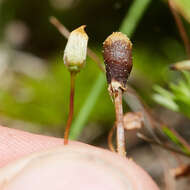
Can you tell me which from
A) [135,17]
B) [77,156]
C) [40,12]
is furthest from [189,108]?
[40,12]

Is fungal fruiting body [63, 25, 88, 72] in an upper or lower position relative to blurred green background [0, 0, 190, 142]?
upper

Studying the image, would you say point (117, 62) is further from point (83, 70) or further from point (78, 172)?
point (83, 70)

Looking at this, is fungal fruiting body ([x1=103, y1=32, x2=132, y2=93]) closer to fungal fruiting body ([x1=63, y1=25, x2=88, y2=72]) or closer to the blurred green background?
fungal fruiting body ([x1=63, y1=25, x2=88, y2=72])

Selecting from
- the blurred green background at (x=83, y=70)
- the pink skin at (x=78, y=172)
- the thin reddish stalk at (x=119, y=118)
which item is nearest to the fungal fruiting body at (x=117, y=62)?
the thin reddish stalk at (x=119, y=118)

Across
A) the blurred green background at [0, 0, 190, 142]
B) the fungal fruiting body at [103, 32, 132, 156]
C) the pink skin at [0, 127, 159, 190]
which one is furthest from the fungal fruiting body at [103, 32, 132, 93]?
the blurred green background at [0, 0, 190, 142]

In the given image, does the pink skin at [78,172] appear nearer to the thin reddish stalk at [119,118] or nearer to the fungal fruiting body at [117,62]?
the thin reddish stalk at [119,118]

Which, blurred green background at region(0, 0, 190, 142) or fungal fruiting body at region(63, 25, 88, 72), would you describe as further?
blurred green background at region(0, 0, 190, 142)
